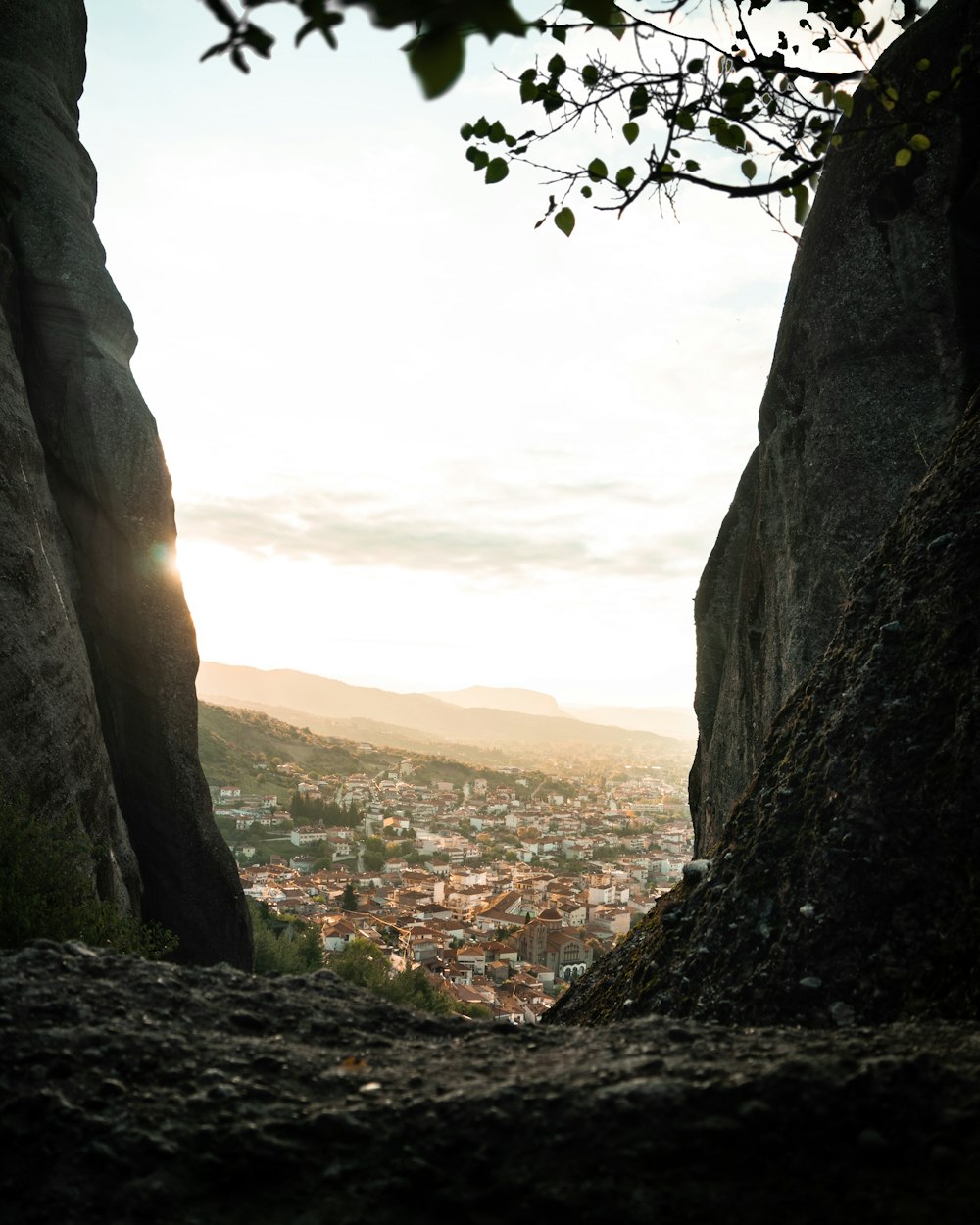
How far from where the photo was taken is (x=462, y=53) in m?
1.96

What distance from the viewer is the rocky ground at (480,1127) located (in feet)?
8.55

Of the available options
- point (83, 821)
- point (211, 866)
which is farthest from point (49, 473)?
point (211, 866)

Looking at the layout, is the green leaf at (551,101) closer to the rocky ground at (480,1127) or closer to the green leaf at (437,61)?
the green leaf at (437,61)

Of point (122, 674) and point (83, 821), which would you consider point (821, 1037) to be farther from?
point (122, 674)

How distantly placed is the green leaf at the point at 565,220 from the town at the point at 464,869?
14.7 feet

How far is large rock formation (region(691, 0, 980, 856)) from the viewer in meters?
10.4

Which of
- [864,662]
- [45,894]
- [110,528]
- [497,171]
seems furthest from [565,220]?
[110,528]

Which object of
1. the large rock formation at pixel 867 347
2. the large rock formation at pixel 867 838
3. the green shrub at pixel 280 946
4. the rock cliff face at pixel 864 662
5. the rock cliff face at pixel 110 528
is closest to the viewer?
the large rock formation at pixel 867 838

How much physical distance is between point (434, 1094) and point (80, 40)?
26044 mm

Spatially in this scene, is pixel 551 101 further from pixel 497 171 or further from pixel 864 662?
pixel 864 662

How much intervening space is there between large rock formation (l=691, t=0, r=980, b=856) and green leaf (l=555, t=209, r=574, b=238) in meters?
6.16

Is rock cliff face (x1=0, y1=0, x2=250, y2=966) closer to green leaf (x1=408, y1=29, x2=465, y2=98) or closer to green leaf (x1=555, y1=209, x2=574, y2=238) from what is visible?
green leaf (x1=555, y1=209, x2=574, y2=238)

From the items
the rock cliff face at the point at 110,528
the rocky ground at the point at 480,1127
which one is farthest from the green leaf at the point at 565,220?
the rock cliff face at the point at 110,528

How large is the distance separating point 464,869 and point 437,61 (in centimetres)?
7889
